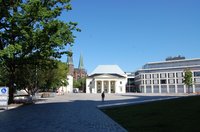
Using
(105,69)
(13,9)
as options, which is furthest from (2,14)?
(105,69)

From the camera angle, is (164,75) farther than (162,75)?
No

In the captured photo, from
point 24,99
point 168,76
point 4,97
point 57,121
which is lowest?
point 57,121

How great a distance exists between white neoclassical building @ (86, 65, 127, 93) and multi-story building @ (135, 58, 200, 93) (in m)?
11.8

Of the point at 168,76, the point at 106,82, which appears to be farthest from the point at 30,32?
the point at 106,82

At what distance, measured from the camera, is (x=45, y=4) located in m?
33.6

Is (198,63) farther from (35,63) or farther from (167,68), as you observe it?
(35,63)

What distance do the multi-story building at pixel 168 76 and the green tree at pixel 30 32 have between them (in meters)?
125

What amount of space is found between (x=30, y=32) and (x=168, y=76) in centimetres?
13426

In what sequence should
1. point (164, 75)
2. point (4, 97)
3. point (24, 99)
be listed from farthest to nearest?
1. point (164, 75)
2. point (24, 99)
3. point (4, 97)

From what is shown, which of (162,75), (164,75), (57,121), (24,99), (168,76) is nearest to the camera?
(57,121)

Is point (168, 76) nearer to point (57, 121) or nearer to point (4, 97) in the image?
point (4, 97)

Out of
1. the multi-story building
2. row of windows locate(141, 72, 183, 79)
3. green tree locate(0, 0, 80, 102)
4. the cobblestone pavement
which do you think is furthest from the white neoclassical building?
the cobblestone pavement

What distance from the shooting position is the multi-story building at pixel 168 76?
149m

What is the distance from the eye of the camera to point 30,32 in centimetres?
3030
